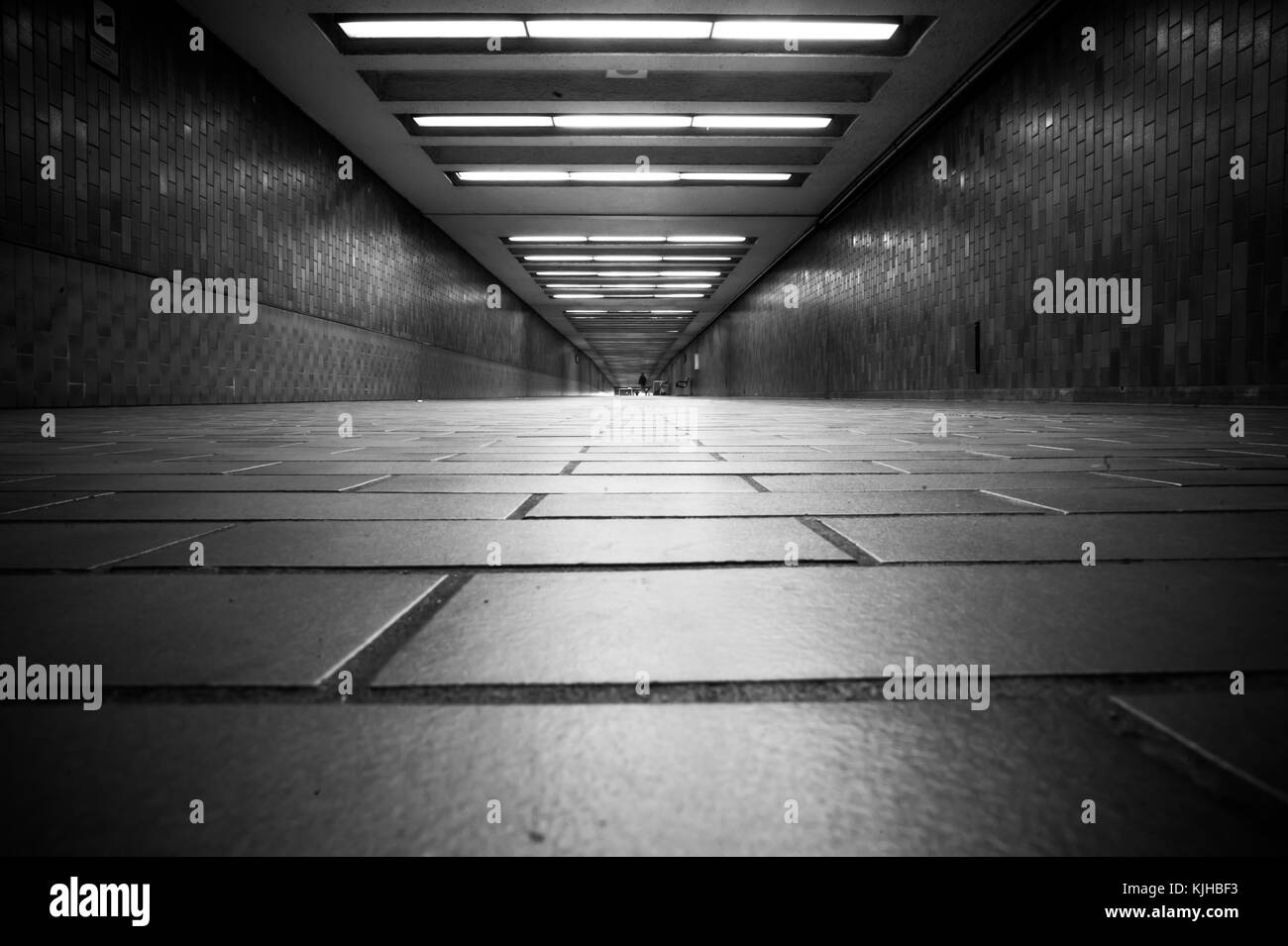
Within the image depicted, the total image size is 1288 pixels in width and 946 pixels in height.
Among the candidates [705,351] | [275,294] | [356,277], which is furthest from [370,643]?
[705,351]

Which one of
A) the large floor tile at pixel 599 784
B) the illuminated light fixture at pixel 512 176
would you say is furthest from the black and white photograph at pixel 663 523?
the illuminated light fixture at pixel 512 176

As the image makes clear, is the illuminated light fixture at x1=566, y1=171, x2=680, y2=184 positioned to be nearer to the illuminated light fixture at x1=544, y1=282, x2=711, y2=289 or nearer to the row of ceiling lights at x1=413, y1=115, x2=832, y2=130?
the row of ceiling lights at x1=413, y1=115, x2=832, y2=130

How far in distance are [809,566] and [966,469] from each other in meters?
1.30

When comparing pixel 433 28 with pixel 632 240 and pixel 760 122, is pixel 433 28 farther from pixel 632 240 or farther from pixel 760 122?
pixel 632 240

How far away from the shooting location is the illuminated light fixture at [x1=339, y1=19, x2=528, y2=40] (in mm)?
6805

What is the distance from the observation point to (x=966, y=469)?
200cm

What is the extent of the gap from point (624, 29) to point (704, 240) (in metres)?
7.97

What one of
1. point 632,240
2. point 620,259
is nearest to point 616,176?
point 632,240

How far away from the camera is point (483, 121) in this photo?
9.05 meters

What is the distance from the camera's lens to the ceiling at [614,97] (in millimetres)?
6805

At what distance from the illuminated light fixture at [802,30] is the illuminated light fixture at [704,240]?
745 centimetres

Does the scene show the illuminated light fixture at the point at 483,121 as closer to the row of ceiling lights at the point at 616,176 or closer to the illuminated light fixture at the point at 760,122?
the row of ceiling lights at the point at 616,176

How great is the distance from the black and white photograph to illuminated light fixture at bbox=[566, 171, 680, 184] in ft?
5.84

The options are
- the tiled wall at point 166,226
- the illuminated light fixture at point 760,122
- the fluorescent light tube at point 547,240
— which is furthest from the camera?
→ the fluorescent light tube at point 547,240
